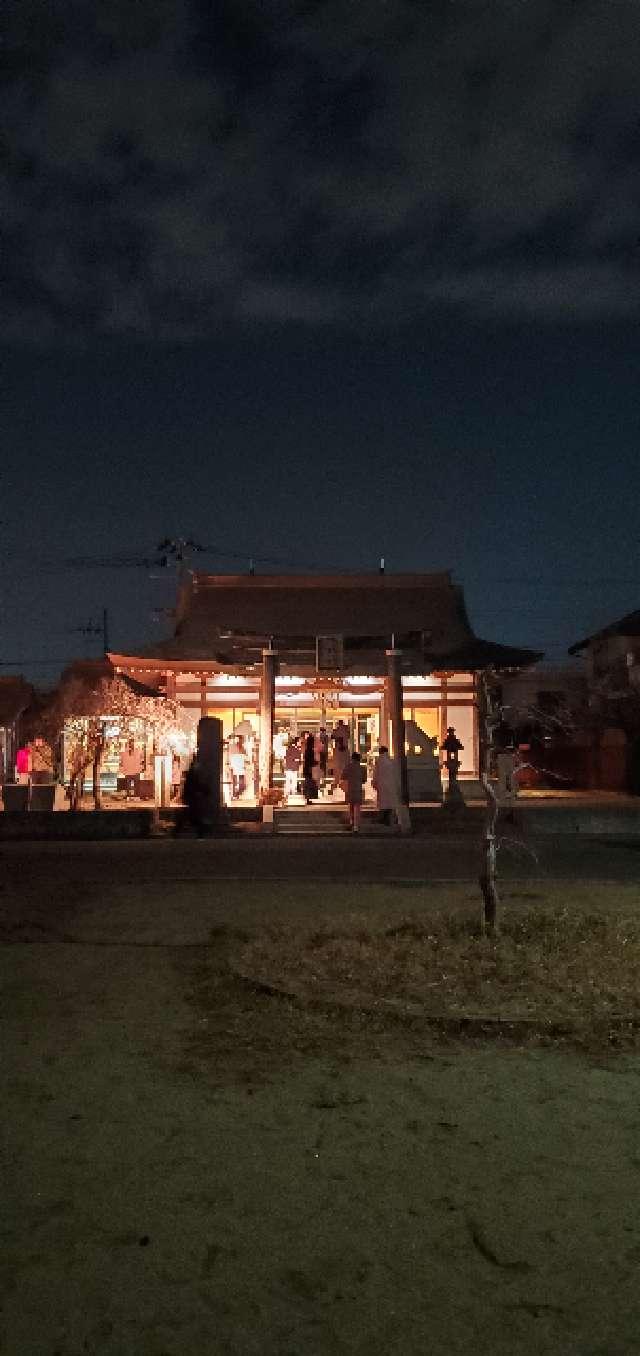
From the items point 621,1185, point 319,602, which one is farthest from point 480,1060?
point 319,602

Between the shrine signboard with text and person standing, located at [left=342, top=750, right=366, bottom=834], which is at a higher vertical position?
the shrine signboard with text

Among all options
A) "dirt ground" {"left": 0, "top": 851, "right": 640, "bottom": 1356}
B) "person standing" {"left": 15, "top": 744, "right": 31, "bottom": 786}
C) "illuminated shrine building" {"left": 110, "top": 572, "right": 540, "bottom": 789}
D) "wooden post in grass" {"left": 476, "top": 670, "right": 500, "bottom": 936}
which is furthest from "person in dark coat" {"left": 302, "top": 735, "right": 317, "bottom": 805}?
"dirt ground" {"left": 0, "top": 851, "right": 640, "bottom": 1356}

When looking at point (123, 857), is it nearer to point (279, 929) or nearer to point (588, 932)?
point (279, 929)

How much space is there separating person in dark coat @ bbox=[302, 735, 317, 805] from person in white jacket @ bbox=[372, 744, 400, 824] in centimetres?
243

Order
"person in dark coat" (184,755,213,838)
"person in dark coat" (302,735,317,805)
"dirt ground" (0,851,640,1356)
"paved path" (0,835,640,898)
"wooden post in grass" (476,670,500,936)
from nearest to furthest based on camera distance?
"dirt ground" (0,851,640,1356), "wooden post in grass" (476,670,500,936), "paved path" (0,835,640,898), "person in dark coat" (184,755,213,838), "person in dark coat" (302,735,317,805)

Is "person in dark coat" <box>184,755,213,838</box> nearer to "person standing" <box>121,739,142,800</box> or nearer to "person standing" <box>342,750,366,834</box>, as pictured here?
"person standing" <box>342,750,366,834</box>

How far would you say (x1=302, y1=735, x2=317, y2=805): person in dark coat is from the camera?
79.2ft

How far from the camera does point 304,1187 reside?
404 cm

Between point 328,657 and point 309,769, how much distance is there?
253cm

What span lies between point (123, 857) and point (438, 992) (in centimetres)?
1086

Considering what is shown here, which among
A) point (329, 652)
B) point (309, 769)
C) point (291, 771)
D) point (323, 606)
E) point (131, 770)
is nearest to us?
point (309, 769)

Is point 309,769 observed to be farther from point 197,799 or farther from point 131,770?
point 131,770

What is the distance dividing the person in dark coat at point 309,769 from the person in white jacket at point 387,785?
243cm

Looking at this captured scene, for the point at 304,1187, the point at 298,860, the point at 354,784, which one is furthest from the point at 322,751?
the point at 304,1187
